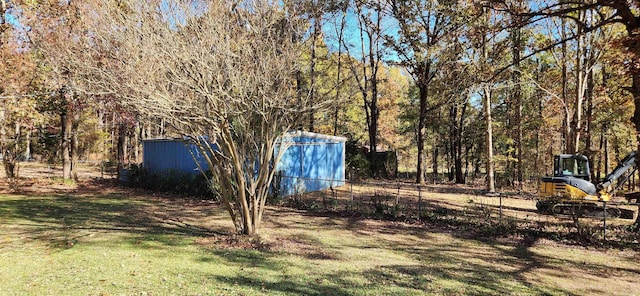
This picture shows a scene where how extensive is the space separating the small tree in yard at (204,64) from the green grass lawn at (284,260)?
1829 millimetres

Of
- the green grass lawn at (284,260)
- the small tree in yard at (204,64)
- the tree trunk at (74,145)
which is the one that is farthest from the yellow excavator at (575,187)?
the tree trunk at (74,145)

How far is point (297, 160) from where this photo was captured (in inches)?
669

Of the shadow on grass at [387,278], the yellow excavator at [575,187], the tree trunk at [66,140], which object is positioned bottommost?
the shadow on grass at [387,278]

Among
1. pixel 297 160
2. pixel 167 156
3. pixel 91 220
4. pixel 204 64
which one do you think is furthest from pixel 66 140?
pixel 204 64

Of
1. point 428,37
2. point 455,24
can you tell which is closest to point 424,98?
point 428,37

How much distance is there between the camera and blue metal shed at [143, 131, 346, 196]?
16.3 meters

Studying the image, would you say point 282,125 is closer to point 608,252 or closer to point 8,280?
point 8,280

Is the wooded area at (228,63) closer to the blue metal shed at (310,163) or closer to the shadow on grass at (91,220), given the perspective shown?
the shadow on grass at (91,220)

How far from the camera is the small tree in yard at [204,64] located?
6.64 meters

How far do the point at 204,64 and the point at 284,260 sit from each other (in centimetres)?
384

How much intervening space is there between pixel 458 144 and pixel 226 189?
975 inches

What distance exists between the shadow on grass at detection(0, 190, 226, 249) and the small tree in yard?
2100mm

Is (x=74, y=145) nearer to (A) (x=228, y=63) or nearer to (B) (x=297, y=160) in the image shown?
(B) (x=297, y=160)

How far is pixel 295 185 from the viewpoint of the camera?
16094 mm
